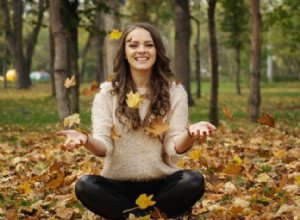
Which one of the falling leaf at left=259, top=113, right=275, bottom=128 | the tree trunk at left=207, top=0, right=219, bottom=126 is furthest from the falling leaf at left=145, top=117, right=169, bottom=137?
the tree trunk at left=207, top=0, right=219, bottom=126

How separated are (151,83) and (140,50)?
0.85 feet

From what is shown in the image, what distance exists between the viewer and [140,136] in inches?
164

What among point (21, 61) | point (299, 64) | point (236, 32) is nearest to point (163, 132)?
point (236, 32)

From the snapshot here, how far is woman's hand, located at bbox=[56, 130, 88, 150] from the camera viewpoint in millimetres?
3477

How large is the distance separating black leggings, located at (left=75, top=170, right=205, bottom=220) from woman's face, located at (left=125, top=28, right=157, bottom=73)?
78 cm

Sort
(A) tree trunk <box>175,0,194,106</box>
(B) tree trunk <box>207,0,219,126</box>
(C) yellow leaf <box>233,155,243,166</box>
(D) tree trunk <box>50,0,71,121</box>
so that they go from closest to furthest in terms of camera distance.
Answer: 1. (C) yellow leaf <box>233,155,243,166</box>
2. (D) tree trunk <box>50,0,71,121</box>
3. (B) tree trunk <box>207,0,219,126</box>
4. (A) tree trunk <box>175,0,194,106</box>

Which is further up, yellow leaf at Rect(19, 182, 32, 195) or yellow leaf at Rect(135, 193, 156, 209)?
→ yellow leaf at Rect(135, 193, 156, 209)

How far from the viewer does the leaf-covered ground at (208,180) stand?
470 centimetres

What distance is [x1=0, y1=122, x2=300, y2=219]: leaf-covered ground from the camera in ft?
15.4

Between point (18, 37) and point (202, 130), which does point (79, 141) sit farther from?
point (18, 37)

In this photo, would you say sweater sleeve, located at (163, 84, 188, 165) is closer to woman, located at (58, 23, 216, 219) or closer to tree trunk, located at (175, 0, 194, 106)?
woman, located at (58, 23, 216, 219)

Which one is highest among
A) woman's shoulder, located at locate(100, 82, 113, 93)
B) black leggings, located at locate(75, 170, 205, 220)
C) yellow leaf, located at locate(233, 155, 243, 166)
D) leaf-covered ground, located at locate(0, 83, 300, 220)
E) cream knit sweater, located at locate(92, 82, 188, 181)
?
woman's shoulder, located at locate(100, 82, 113, 93)

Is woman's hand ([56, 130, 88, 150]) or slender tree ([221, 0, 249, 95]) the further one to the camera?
slender tree ([221, 0, 249, 95])

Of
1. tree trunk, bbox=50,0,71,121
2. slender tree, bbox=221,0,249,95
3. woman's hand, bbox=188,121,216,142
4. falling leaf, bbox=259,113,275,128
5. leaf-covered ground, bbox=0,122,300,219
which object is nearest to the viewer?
woman's hand, bbox=188,121,216,142
